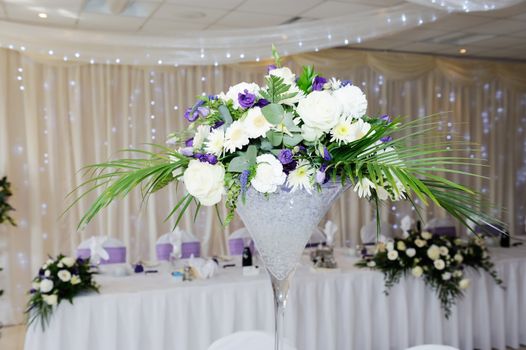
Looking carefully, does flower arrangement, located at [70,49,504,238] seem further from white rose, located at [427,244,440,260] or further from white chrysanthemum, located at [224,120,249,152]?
white rose, located at [427,244,440,260]

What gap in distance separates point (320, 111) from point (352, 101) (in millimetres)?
130

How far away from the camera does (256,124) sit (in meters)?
1.33

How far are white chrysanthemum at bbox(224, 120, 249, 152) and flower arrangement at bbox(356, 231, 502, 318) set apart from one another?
283cm

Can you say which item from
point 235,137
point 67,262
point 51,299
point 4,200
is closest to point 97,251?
point 67,262

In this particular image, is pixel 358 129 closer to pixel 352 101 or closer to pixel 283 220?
pixel 352 101

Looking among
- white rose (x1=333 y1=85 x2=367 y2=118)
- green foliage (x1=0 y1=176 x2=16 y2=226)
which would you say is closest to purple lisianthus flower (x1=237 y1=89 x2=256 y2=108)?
white rose (x1=333 y1=85 x2=367 y2=118)

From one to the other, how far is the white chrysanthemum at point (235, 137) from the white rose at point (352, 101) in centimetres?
27

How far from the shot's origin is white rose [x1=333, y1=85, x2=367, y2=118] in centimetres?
138

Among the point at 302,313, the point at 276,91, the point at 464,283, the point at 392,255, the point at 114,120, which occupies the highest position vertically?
the point at 114,120

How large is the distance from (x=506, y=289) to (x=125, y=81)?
Result: 4673mm

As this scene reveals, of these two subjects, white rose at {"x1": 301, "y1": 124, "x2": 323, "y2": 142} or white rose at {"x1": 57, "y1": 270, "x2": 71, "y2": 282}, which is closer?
white rose at {"x1": 301, "y1": 124, "x2": 323, "y2": 142}

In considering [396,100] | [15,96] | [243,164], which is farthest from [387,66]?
[243,164]

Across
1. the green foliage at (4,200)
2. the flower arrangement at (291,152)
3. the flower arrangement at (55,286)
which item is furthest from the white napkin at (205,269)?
the green foliage at (4,200)

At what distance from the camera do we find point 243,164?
1343mm
